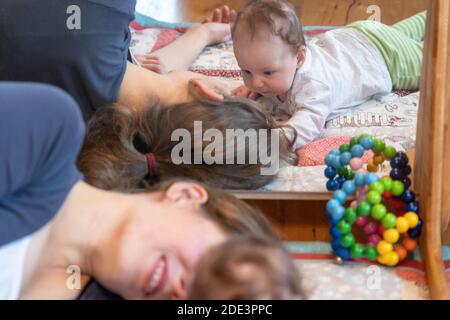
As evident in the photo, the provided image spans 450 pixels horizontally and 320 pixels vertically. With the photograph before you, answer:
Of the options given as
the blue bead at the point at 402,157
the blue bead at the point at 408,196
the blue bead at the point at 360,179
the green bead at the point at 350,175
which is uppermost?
the blue bead at the point at 402,157

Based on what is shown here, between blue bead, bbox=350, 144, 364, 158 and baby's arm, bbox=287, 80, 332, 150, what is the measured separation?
0.59 ft

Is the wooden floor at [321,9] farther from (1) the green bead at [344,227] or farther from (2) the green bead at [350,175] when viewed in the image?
(1) the green bead at [344,227]

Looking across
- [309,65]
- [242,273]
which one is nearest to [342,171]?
[309,65]

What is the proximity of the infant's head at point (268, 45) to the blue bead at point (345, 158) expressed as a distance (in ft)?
0.98

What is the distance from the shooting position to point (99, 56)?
4.12 feet

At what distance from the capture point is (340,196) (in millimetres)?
1062

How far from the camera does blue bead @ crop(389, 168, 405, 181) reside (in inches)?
43.1

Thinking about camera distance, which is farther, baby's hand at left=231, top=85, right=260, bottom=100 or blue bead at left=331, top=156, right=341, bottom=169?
baby's hand at left=231, top=85, right=260, bottom=100

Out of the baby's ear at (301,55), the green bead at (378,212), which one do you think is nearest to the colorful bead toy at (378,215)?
the green bead at (378,212)

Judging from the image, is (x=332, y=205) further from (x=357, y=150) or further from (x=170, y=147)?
(x=170, y=147)

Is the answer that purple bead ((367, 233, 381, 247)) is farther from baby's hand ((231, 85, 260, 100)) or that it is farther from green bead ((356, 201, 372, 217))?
baby's hand ((231, 85, 260, 100))

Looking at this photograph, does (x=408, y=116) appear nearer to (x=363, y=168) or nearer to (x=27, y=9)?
(x=363, y=168)

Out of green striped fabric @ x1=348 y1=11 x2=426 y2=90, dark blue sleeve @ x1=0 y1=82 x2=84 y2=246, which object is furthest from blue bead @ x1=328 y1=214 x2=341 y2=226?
green striped fabric @ x1=348 y1=11 x2=426 y2=90

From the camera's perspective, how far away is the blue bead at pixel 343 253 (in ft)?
3.45
